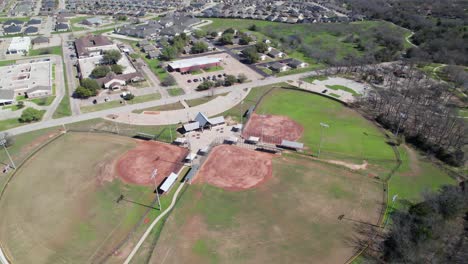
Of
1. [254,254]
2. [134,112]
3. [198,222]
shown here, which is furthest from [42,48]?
[254,254]

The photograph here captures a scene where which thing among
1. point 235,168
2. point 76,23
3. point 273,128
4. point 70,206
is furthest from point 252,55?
point 76,23

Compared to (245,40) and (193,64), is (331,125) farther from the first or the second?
(245,40)

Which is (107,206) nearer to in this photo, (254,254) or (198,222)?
(198,222)

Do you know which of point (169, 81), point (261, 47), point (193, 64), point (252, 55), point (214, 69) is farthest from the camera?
point (261, 47)

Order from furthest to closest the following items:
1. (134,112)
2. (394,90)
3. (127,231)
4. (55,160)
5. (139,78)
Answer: (139,78), (394,90), (134,112), (55,160), (127,231)

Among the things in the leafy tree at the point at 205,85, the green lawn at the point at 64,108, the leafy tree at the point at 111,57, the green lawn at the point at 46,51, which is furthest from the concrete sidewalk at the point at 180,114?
the green lawn at the point at 46,51

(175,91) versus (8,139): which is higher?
(175,91)

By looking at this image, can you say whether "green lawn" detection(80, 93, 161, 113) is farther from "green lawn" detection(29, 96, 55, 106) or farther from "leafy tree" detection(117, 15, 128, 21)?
"leafy tree" detection(117, 15, 128, 21)

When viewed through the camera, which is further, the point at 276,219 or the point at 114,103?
the point at 114,103
